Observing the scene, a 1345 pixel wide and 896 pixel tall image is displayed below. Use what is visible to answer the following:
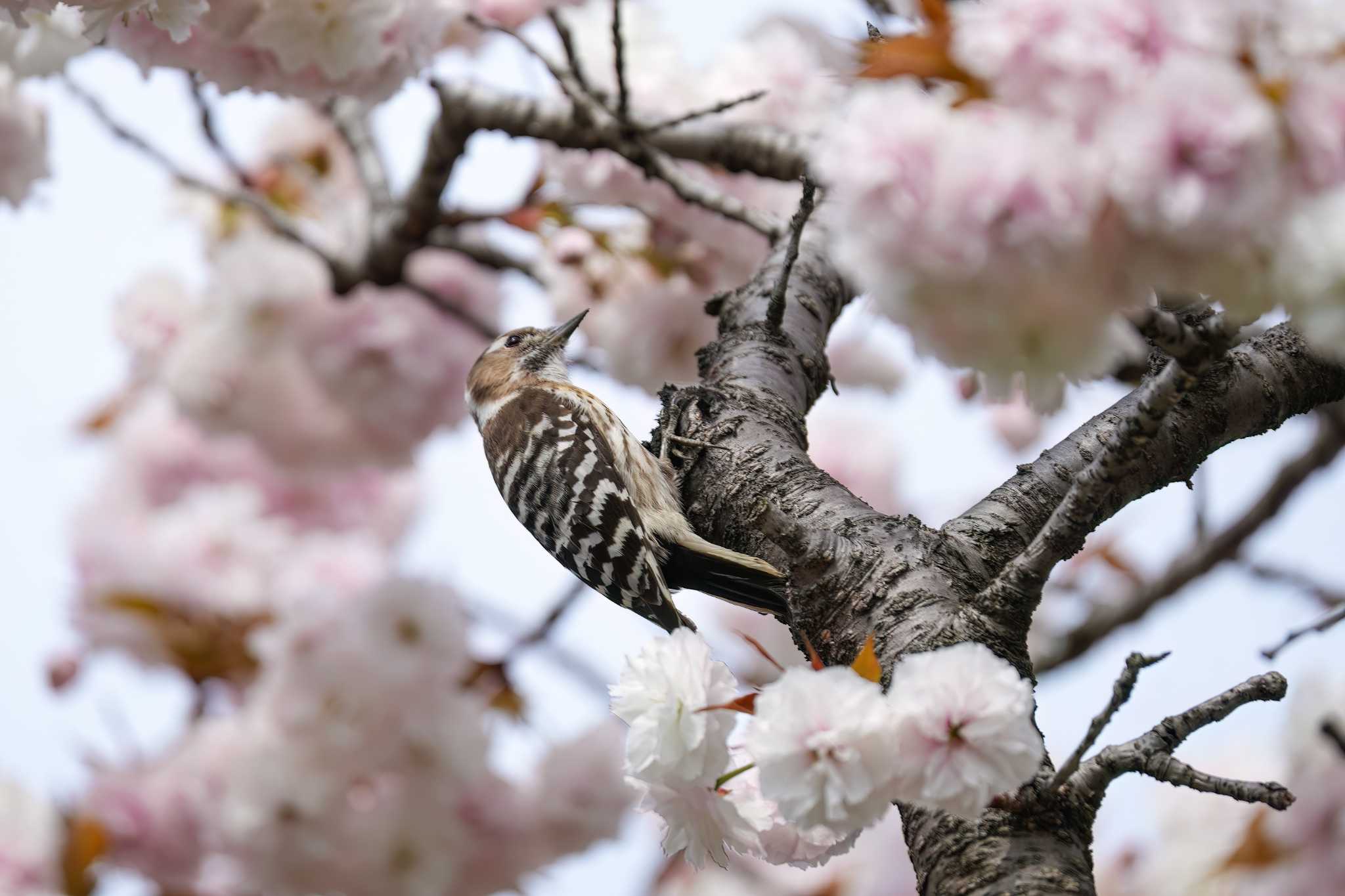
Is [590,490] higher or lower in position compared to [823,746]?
higher

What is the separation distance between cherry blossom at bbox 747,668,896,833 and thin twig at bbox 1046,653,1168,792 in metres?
0.17

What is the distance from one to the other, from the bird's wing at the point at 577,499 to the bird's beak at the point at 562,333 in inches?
9.1

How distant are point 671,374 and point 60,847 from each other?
2.03m

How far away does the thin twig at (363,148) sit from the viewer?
340 cm

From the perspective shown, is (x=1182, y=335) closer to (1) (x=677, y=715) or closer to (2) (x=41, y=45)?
(1) (x=677, y=715)

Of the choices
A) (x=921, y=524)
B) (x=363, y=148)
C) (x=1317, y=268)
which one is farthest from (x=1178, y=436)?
(x=363, y=148)

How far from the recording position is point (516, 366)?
3.38 metres

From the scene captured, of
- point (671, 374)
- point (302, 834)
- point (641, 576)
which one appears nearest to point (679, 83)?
point (671, 374)

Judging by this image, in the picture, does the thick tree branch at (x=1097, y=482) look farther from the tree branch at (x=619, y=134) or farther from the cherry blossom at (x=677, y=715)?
the tree branch at (x=619, y=134)

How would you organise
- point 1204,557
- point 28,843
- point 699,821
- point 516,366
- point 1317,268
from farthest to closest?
point 516,366 → point 1204,557 → point 28,843 → point 699,821 → point 1317,268

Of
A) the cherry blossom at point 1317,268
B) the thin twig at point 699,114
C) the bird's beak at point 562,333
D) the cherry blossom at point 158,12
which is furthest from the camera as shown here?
the bird's beak at point 562,333

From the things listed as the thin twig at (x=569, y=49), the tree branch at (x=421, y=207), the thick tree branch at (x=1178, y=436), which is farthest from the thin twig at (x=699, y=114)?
the thick tree branch at (x=1178, y=436)

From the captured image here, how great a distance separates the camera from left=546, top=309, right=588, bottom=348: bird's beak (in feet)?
10.5

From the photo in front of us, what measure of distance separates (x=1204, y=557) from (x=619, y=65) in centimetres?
206
